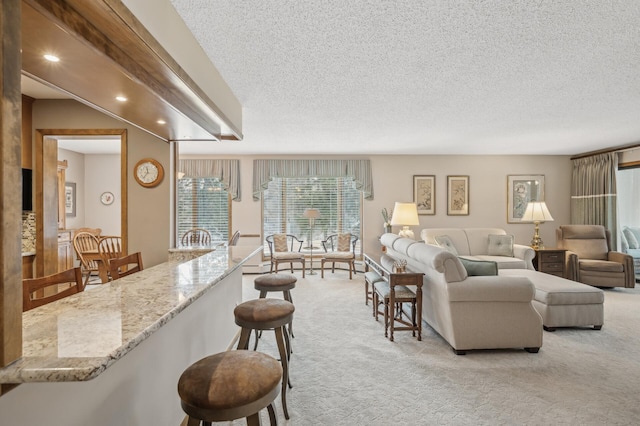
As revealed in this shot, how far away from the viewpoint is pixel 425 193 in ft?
24.3

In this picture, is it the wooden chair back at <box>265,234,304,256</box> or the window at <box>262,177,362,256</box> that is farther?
the window at <box>262,177,362,256</box>

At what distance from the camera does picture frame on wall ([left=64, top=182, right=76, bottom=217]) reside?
22.4ft

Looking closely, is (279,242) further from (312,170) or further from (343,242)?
(312,170)

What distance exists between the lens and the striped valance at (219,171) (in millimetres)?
7160

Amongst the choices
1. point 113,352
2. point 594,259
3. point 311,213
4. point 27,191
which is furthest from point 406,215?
point 113,352

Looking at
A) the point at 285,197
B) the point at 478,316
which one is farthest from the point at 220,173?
the point at 478,316

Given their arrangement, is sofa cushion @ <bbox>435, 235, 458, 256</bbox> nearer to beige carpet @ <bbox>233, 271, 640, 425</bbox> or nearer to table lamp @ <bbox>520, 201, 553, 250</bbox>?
table lamp @ <bbox>520, 201, 553, 250</bbox>

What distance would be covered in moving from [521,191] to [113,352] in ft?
26.7

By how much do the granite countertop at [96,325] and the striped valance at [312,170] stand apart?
5.40 meters

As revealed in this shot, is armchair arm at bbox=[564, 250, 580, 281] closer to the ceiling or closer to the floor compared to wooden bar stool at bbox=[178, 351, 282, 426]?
closer to the floor

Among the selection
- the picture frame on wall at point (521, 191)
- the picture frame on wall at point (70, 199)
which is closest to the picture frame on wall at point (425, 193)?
the picture frame on wall at point (521, 191)

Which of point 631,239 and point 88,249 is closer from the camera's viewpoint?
point 88,249

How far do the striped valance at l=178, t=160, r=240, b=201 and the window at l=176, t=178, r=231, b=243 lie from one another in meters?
0.17

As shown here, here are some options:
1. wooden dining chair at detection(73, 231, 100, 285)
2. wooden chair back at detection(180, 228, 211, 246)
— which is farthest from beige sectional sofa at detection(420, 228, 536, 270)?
wooden dining chair at detection(73, 231, 100, 285)
